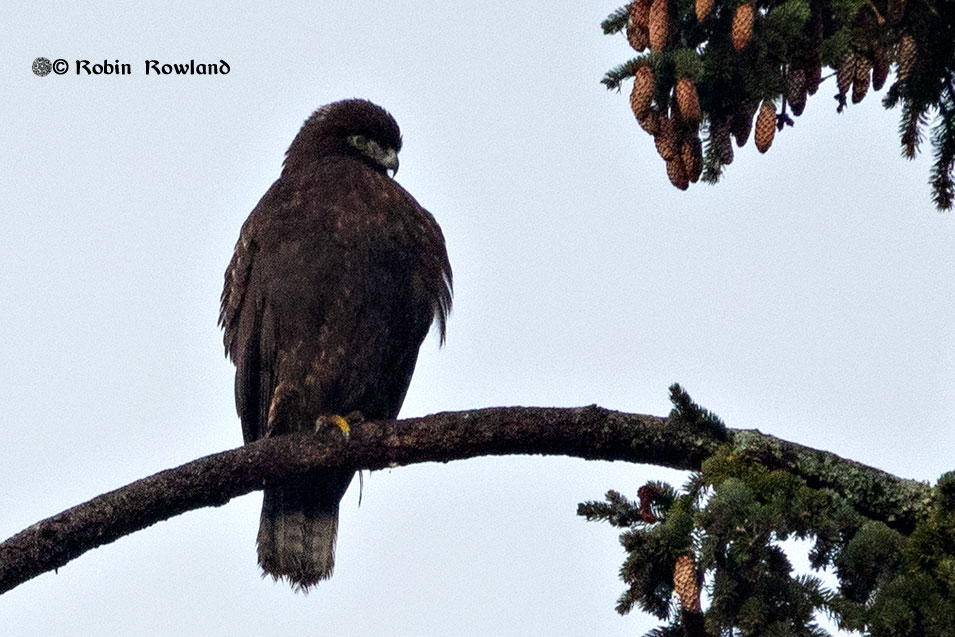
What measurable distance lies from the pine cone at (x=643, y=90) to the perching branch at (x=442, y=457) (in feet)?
2.72

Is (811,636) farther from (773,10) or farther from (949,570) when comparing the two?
(773,10)

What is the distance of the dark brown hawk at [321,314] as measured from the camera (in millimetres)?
5309

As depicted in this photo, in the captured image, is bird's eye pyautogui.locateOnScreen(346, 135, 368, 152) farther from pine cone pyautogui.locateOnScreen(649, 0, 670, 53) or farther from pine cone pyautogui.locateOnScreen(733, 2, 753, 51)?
pine cone pyautogui.locateOnScreen(733, 2, 753, 51)

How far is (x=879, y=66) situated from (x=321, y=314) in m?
2.68

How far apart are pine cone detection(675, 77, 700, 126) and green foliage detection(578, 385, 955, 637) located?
847 millimetres

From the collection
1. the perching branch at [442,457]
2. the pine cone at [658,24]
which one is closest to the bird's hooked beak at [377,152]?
the perching branch at [442,457]

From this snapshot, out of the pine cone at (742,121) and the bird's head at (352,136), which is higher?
the bird's head at (352,136)

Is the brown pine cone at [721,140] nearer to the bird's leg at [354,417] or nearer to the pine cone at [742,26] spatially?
the pine cone at [742,26]

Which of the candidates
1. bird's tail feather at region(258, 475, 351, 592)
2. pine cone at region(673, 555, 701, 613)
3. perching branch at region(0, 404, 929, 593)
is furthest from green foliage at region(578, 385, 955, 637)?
bird's tail feather at region(258, 475, 351, 592)

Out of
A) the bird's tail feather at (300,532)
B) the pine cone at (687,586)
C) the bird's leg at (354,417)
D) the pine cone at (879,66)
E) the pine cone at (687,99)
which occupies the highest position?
the bird's leg at (354,417)

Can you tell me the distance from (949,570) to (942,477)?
0.32 metres

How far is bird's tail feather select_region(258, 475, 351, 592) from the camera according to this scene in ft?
18.1

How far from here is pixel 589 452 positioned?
3688mm

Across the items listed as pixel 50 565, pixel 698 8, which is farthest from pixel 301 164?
pixel 698 8
